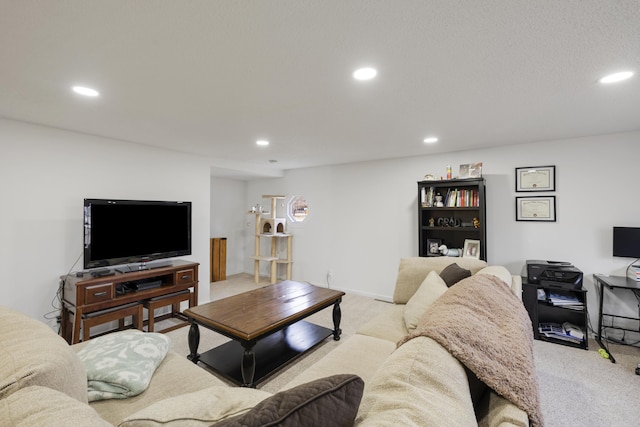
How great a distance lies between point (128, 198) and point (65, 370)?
2876 millimetres

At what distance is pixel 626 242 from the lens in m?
2.86

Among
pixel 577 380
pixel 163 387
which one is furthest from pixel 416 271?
pixel 163 387

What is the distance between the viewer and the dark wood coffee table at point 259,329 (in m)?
2.05

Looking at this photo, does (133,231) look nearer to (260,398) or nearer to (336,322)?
(336,322)

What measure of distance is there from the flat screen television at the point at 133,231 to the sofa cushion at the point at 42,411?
8.53 ft

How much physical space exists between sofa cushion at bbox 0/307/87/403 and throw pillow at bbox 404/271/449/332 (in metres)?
1.81

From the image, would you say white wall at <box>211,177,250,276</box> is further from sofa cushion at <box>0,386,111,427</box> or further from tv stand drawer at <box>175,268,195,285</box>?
sofa cushion at <box>0,386,111,427</box>

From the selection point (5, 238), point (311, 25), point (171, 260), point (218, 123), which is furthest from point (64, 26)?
point (171, 260)

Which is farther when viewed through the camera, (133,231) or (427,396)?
(133,231)

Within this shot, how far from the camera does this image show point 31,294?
8.91 feet

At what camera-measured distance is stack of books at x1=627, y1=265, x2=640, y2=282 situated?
273 cm

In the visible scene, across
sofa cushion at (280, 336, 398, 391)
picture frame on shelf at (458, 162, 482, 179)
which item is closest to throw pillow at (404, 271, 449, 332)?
sofa cushion at (280, 336, 398, 391)

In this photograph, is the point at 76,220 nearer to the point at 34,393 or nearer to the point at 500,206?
the point at 34,393

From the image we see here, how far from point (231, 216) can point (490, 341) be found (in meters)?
5.58
